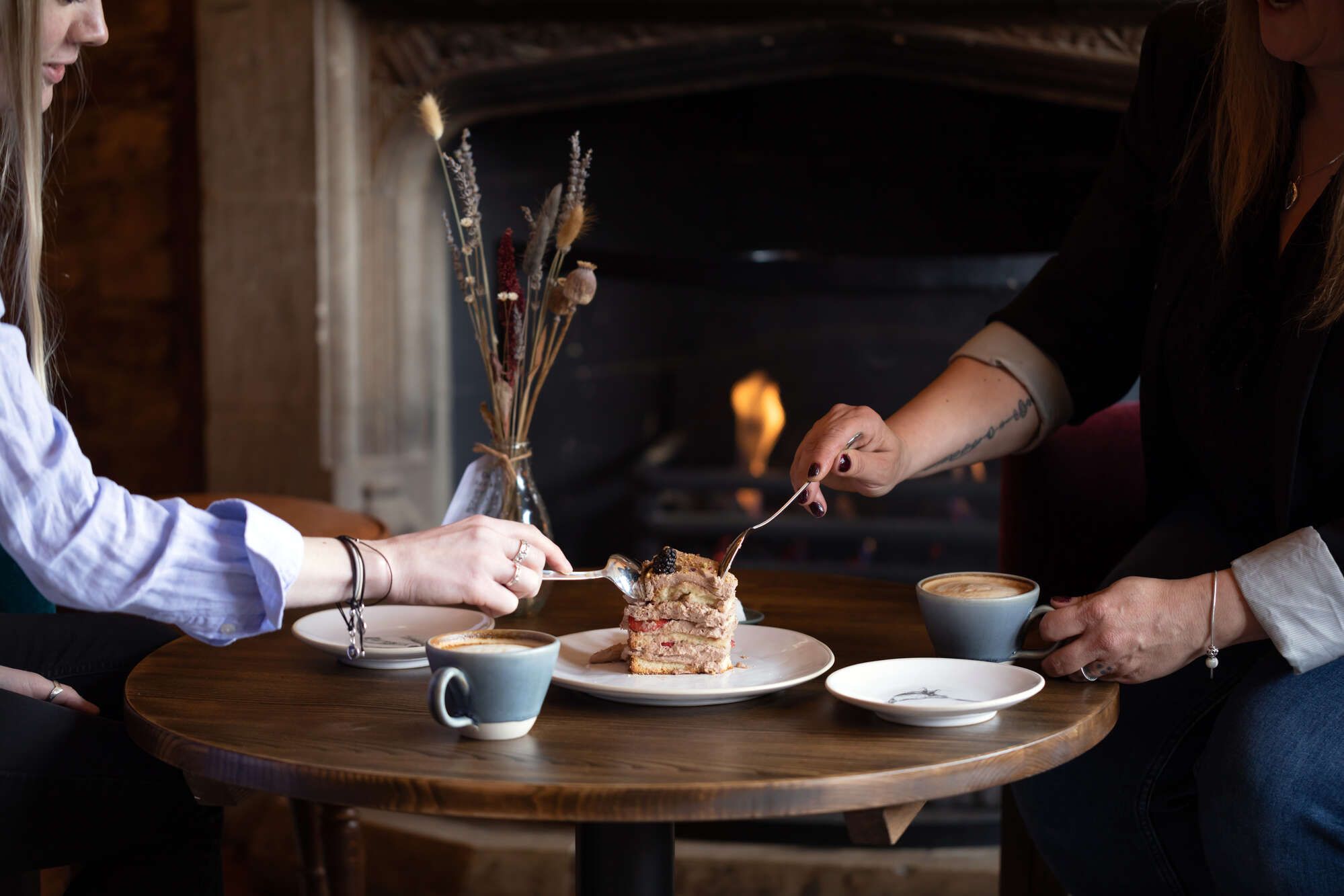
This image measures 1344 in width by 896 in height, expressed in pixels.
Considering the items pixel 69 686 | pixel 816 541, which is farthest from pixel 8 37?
pixel 816 541

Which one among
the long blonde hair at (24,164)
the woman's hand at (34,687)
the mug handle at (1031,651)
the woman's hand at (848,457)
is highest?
the long blonde hair at (24,164)

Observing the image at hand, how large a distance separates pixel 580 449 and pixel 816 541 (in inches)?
23.3

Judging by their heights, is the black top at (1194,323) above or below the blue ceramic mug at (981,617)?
above

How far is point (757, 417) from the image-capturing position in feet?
9.87

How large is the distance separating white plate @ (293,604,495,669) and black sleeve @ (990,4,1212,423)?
0.73 m

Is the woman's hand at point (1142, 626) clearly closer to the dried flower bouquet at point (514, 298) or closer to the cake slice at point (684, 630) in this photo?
the cake slice at point (684, 630)

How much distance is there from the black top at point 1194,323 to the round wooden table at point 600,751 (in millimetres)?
358

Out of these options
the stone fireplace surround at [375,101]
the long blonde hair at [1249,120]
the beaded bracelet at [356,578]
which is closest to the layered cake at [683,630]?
the beaded bracelet at [356,578]

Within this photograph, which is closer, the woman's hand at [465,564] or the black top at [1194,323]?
the woman's hand at [465,564]

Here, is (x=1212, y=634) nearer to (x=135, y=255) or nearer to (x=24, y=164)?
(x=24, y=164)

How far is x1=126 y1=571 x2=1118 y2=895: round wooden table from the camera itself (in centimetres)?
77

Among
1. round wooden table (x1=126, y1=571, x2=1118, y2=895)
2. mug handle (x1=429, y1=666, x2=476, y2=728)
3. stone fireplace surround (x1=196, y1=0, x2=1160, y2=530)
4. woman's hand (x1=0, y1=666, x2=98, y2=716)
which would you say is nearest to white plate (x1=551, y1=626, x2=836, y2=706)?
round wooden table (x1=126, y1=571, x2=1118, y2=895)

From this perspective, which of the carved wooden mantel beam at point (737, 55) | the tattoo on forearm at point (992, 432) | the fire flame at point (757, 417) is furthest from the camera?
the fire flame at point (757, 417)

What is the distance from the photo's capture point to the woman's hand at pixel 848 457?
1.24 metres
